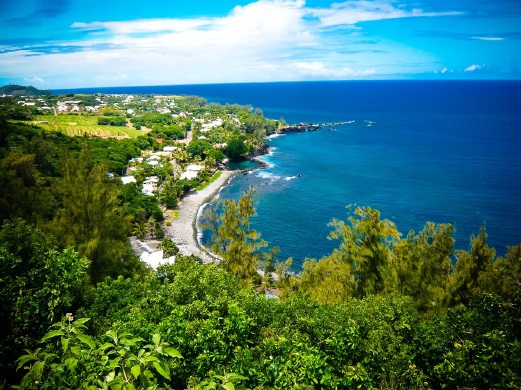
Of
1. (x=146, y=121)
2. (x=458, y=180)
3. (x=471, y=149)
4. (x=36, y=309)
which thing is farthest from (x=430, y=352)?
(x=146, y=121)

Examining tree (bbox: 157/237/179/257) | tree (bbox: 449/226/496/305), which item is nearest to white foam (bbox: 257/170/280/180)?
tree (bbox: 157/237/179/257)

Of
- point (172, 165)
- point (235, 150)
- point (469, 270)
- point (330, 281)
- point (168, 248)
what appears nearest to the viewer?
Result: point (469, 270)

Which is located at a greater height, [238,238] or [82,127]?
[82,127]

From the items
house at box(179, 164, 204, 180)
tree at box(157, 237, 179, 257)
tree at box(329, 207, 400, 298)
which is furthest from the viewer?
house at box(179, 164, 204, 180)

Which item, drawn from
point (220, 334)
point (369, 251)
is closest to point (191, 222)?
point (369, 251)

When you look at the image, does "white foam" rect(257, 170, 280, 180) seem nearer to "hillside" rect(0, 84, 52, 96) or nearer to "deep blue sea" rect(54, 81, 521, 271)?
"deep blue sea" rect(54, 81, 521, 271)

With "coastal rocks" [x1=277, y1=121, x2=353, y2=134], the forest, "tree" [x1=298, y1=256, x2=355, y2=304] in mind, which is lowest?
"tree" [x1=298, y1=256, x2=355, y2=304]

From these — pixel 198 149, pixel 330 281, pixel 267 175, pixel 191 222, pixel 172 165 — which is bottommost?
pixel 191 222

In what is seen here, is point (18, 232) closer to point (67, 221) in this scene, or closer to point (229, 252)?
point (67, 221)

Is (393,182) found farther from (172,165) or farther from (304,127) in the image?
(304,127)
